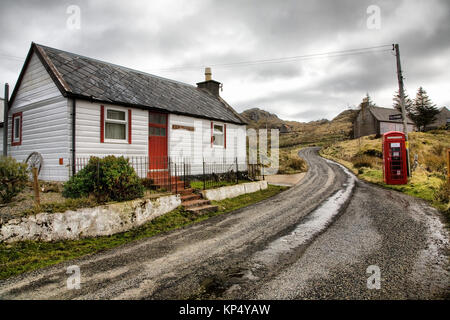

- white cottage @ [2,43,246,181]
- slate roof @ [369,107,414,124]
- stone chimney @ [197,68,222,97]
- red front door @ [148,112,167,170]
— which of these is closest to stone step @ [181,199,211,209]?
red front door @ [148,112,167,170]

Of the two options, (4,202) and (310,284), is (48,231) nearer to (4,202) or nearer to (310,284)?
(4,202)

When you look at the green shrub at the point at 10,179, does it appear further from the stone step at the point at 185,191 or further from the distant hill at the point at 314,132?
the distant hill at the point at 314,132

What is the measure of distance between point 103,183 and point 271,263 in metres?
5.65

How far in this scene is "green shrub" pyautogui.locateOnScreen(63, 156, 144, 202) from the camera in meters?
7.66

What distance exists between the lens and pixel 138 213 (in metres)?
7.86

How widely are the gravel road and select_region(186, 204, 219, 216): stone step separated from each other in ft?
3.39

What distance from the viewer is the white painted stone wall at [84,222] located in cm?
586

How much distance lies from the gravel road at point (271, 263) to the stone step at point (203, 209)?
1.03 metres

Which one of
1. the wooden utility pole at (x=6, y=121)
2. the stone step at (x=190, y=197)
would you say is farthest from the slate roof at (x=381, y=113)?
the wooden utility pole at (x=6, y=121)

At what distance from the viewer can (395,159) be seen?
15.3 metres

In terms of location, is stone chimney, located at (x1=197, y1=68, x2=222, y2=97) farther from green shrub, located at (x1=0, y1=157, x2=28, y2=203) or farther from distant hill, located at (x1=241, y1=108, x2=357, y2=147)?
green shrub, located at (x1=0, y1=157, x2=28, y2=203)

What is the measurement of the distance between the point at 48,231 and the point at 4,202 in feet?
5.67

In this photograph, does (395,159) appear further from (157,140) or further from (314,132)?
(314,132)
